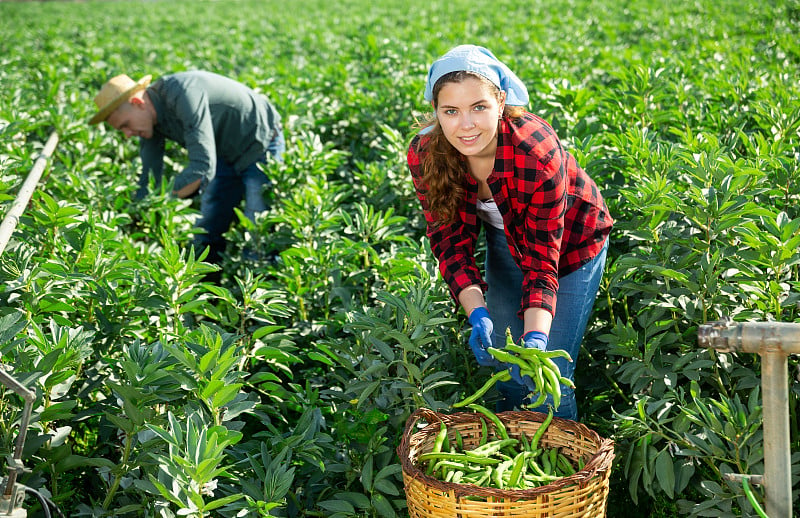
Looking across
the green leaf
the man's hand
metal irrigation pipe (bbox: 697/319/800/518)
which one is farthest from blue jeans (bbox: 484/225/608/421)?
the man's hand

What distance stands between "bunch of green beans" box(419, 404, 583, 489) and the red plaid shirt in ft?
1.43

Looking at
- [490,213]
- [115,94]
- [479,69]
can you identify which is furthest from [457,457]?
[115,94]

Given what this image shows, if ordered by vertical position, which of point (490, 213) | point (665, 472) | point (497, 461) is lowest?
point (665, 472)

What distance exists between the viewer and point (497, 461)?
231 centimetres

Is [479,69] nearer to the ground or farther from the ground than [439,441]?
farther from the ground

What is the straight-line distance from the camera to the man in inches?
170

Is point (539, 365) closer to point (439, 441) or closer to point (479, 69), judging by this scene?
point (439, 441)

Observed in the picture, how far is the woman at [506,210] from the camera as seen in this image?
238cm

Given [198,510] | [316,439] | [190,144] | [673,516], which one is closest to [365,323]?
[316,439]

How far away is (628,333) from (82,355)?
75.0 inches

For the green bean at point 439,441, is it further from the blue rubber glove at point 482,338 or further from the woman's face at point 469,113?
the woman's face at point 469,113

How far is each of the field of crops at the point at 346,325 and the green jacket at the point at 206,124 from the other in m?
0.21

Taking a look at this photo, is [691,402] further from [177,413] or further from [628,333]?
[177,413]

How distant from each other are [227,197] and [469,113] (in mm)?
2789
